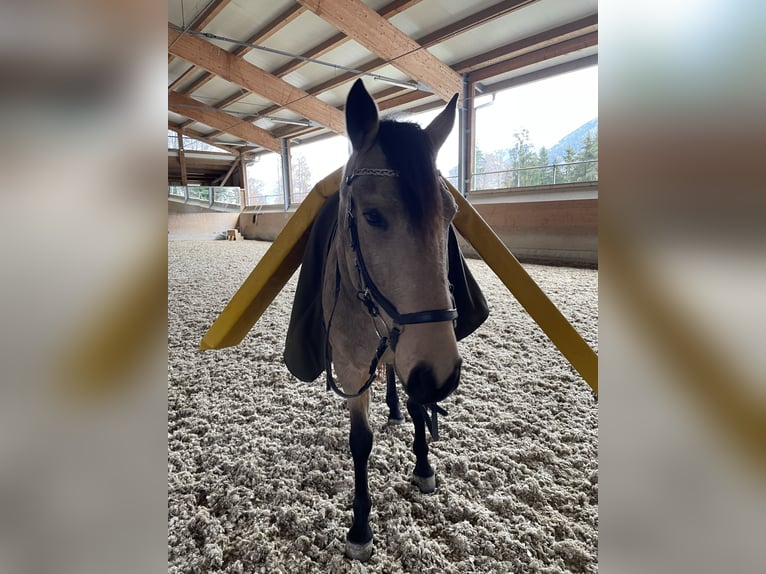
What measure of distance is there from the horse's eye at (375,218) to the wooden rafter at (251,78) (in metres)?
5.20

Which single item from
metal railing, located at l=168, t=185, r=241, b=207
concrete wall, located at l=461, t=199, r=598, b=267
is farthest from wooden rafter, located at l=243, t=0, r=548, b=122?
metal railing, located at l=168, t=185, r=241, b=207

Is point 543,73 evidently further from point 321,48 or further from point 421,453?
point 421,453

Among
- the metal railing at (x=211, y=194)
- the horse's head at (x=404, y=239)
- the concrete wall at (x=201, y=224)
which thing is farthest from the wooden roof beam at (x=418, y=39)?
the metal railing at (x=211, y=194)

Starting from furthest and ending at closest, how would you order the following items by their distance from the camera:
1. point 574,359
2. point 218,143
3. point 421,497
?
1. point 218,143
2. point 421,497
3. point 574,359

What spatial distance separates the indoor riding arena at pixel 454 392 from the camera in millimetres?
876

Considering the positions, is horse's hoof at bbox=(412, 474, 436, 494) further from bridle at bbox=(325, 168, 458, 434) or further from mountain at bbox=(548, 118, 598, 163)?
mountain at bbox=(548, 118, 598, 163)

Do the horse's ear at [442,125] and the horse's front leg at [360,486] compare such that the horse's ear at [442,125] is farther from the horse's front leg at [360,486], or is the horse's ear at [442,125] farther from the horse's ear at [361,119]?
the horse's front leg at [360,486]

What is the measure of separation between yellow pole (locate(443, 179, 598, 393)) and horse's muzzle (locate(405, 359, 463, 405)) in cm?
27

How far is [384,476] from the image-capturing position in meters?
1.12
